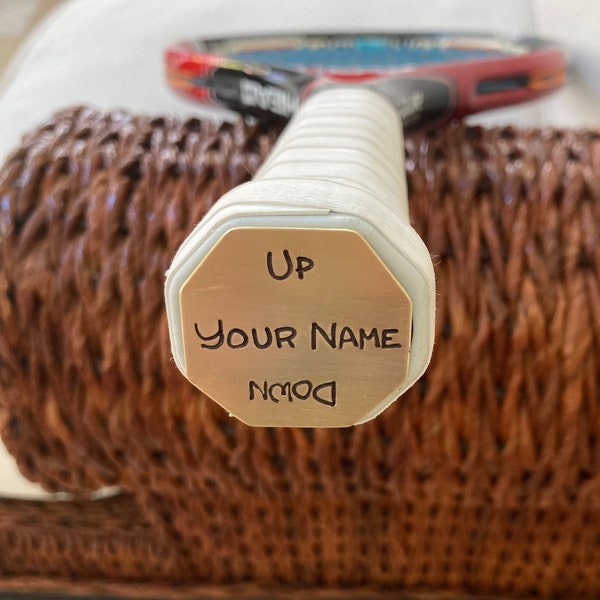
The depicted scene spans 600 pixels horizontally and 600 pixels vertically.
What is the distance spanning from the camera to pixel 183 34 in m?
0.57

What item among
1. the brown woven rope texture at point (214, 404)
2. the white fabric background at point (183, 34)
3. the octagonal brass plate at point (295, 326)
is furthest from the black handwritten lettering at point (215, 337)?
the white fabric background at point (183, 34)

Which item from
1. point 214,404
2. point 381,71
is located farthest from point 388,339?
point 381,71

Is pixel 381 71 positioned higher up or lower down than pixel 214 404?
higher up

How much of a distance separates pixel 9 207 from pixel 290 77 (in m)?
0.14

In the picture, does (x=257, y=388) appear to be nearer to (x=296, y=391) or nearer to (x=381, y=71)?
(x=296, y=391)

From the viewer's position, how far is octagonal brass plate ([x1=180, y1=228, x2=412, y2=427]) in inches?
5.4

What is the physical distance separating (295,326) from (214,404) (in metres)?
0.12

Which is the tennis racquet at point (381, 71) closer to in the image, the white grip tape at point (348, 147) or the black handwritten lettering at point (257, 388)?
the white grip tape at point (348, 147)

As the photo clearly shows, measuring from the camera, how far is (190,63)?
360 mm

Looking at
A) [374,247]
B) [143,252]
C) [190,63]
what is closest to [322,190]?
[374,247]

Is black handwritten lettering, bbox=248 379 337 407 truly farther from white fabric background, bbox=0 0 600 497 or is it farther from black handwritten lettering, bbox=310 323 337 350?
white fabric background, bbox=0 0 600 497

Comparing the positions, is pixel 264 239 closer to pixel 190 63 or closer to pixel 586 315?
pixel 586 315

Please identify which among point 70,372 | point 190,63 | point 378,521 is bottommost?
point 378,521

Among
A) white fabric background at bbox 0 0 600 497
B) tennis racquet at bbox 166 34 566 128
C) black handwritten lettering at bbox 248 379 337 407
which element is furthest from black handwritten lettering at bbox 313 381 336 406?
white fabric background at bbox 0 0 600 497
